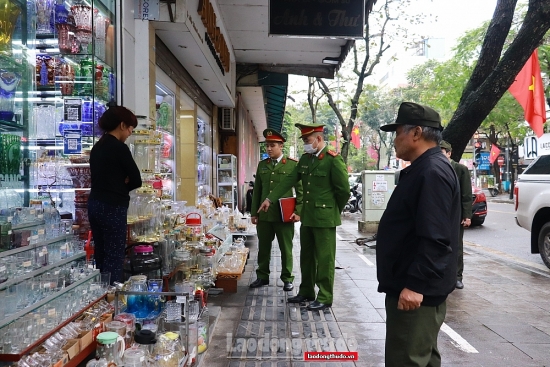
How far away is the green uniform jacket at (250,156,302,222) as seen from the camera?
18.8 feet

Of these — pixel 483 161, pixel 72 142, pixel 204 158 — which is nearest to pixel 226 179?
pixel 204 158

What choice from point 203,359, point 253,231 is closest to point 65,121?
point 203,359

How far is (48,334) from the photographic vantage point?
2.60 m

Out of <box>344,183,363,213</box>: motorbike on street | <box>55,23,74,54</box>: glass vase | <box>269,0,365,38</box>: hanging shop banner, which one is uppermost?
<box>269,0,365,38</box>: hanging shop banner

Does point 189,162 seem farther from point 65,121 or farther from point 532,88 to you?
point 532,88

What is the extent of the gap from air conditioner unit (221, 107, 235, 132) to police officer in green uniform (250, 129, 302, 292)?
6979 millimetres

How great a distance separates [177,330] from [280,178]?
275 cm

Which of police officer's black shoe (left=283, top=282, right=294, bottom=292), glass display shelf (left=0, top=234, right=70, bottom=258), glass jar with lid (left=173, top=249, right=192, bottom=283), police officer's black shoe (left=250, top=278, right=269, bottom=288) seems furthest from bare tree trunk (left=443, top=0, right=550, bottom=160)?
Result: glass display shelf (left=0, top=234, right=70, bottom=258)

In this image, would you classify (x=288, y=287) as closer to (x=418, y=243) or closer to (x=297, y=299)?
(x=297, y=299)

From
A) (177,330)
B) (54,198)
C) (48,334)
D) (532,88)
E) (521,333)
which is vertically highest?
(532,88)

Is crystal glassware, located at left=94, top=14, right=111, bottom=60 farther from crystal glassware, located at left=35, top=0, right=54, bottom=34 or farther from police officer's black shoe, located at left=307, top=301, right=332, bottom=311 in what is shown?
police officer's black shoe, located at left=307, top=301, right=332, bottom=311

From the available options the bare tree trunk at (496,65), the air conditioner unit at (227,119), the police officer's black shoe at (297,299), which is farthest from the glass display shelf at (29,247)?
the air conditioner unit at (227,119)

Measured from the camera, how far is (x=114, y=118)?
3.71 metres

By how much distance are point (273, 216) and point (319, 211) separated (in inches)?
35.8
